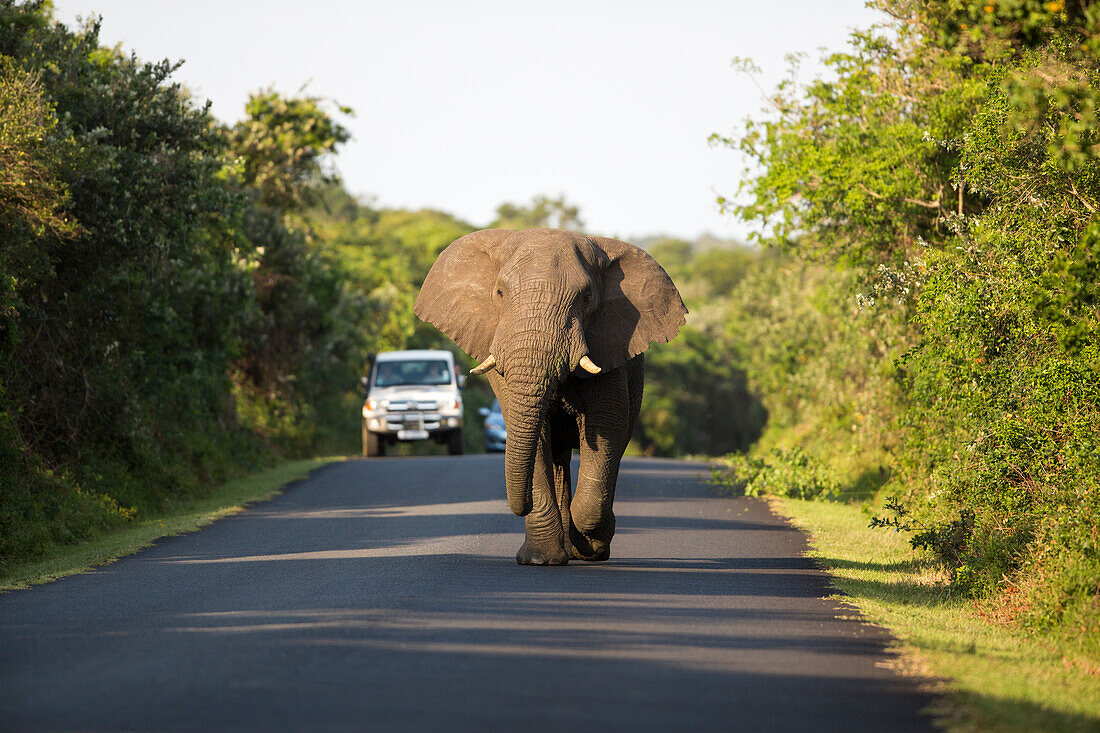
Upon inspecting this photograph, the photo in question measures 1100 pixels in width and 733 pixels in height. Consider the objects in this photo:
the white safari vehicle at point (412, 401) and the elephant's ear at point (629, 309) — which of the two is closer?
the elephant's ear at point (629, 309)

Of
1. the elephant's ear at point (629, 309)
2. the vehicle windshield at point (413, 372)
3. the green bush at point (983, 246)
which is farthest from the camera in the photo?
the vehicle windshield at point (413, 372)

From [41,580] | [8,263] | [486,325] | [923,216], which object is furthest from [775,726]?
[923,216]

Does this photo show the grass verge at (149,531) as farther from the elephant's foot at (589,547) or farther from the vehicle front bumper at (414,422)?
the elephant's foot at (589,547)

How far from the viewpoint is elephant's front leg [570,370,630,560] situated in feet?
39.6

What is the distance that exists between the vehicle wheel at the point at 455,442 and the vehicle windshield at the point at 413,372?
1.14 m

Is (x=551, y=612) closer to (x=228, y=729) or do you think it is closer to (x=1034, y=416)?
(x=228, y=729)

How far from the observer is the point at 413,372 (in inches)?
1187

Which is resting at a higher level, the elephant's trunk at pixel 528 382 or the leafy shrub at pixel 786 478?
the elephant's trunk at pixel 528 382

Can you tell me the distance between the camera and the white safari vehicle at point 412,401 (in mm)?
29312

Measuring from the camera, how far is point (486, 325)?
12.6 meters

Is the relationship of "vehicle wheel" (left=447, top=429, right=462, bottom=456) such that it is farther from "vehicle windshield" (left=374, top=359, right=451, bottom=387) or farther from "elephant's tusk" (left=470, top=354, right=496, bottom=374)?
"elephant's tusk" (left=470, top=354, right=496, bottom=374)

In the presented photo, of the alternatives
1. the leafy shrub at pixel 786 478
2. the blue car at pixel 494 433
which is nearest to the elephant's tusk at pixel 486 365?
the leafy shrub at pixel 786 478

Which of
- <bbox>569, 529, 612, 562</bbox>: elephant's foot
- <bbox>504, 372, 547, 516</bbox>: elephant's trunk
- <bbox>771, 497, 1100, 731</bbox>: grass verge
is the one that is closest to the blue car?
<bbox>771, 497, 1100, 731</bbox>: grass verge

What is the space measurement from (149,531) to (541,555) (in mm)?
6147
